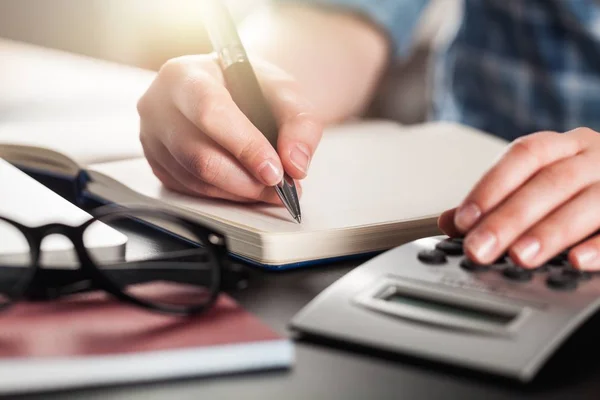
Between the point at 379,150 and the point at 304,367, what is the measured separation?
45cm

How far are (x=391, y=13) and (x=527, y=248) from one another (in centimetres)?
86

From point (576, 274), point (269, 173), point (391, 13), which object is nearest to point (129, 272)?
point (269, 173)

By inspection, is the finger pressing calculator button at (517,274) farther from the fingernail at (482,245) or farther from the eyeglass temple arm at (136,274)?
the eyeglass temple arm at (136,274)

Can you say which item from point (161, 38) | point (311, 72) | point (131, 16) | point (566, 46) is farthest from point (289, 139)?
point (131, 16)

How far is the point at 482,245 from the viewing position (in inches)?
17.7

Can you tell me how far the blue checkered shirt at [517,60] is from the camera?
1127 mm

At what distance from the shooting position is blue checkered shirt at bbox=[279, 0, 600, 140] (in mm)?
1127

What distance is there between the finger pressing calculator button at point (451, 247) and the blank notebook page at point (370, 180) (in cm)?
7

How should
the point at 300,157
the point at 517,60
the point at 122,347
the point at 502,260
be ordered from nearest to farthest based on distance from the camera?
the point at 122,347, the point at 502,260, the point at 300,157, the point at 517,60

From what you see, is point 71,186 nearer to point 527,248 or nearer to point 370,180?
point 370,180

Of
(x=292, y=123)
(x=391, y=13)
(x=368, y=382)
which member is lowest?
(x=368, y=382)

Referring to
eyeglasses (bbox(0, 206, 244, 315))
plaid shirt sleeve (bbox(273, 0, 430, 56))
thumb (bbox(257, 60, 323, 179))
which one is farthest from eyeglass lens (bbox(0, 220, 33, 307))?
plaid shirt sleeve (bbox(273, 0, 430, 56))

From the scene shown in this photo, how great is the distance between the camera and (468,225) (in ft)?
1.56

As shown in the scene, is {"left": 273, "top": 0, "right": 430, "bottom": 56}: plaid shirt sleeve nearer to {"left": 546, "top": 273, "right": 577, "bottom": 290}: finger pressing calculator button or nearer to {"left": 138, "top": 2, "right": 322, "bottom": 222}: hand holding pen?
{"left": 138, "top": 2, "right": 322, "bottom": 222}: hand holding pen
